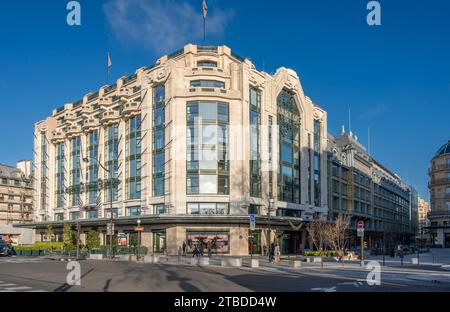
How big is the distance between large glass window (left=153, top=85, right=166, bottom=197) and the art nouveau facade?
0.14m

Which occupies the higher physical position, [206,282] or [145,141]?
[145,141]

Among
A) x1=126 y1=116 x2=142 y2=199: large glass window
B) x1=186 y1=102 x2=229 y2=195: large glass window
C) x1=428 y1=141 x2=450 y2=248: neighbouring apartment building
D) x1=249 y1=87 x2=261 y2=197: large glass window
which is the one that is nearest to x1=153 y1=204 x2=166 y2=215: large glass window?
x1=126 y1=116 x2=142 y2=199: large glass window

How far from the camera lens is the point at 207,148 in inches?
2448

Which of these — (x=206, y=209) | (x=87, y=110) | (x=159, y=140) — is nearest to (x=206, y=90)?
(x=159, y=140)

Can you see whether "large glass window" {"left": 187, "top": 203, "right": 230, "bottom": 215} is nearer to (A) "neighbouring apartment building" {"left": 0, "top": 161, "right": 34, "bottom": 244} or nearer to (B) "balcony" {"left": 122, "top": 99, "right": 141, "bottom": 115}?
(B) "balcony" {"left": 122, "top": 99, "right": 141, "bottom": 115}

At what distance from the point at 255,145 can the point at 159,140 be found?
13622 millimetres

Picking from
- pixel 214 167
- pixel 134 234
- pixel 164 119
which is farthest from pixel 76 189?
pixel 214 167

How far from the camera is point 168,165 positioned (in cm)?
6288

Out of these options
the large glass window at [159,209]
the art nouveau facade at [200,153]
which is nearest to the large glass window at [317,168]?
the art nouveau facade at [200,153]

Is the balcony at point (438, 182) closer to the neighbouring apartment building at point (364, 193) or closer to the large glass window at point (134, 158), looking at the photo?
the neighbouring apartment building at point (364, 193)
